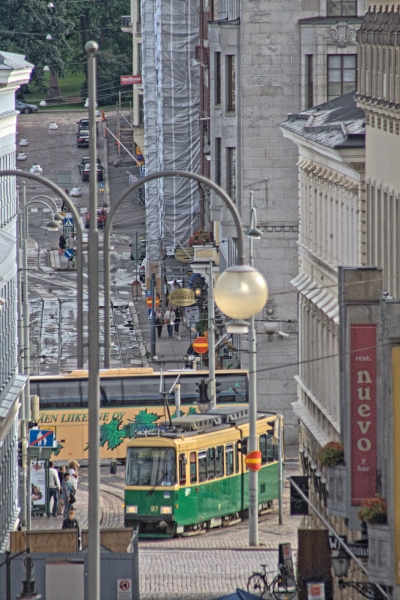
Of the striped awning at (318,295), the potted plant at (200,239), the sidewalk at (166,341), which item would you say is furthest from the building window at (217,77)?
the striped awning at (318,295)

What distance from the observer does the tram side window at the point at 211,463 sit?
44375 mm

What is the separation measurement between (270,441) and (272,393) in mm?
7808

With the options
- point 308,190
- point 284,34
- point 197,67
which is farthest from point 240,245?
point 197,67

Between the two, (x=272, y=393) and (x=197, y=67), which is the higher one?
(x=197, y=67)

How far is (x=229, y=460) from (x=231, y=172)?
1557 cm

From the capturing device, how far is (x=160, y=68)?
271ft

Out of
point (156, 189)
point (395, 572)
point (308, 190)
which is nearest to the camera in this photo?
point (395, 572)

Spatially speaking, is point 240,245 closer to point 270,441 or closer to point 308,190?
point 308,190

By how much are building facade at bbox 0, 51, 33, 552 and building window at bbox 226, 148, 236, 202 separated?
14168mm

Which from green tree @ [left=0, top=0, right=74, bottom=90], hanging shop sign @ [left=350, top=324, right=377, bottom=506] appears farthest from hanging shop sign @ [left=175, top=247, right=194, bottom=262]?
green tree @ [left=0, top=0, right=74, bottom=90]

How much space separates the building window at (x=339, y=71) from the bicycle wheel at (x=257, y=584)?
22665 millimetres

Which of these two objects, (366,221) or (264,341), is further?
(264,341)

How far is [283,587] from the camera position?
107 feet

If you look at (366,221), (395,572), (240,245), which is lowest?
(395,572)
